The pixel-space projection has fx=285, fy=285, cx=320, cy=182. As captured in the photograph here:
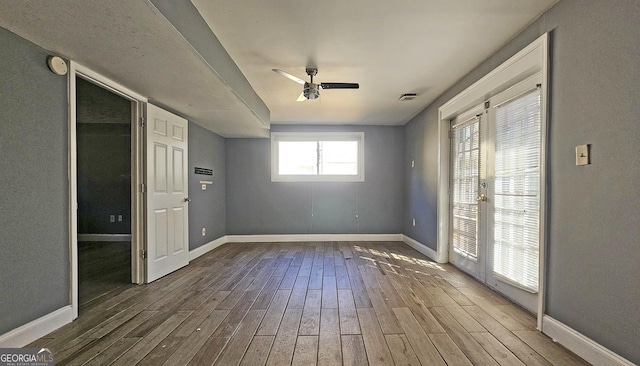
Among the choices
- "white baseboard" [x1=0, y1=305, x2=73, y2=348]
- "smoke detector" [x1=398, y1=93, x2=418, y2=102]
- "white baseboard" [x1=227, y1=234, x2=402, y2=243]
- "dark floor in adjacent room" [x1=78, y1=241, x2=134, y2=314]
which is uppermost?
"smoke detector" [x1=398, y1=93, x2=418, y2=102]

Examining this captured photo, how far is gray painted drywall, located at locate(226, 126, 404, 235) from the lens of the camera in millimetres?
5867

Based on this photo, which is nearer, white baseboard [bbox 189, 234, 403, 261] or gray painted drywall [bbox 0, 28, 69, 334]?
gray painted drywall [bbox 0, 28, 69, 334]

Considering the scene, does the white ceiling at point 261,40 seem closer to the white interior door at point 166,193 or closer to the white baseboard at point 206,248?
the white interior door at point 166,193

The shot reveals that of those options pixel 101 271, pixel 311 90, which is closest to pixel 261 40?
pixel 311 90

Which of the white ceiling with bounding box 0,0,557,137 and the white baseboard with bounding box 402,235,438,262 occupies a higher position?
the white ceiling with bounding box 0,0,557,137

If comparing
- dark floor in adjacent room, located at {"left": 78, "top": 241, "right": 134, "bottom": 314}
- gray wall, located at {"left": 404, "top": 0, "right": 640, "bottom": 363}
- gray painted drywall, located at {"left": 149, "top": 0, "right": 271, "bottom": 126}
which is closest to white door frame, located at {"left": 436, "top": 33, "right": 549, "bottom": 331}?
gray wall, located at {"left": 404, "top": 0, "right": 640, "bottom": 363}

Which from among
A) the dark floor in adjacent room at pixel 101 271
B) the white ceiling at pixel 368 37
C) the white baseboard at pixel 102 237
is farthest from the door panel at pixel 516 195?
the white baseboard at pixel 102 237

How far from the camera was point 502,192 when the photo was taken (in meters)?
2.86

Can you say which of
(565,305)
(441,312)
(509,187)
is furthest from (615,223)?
(441,312)

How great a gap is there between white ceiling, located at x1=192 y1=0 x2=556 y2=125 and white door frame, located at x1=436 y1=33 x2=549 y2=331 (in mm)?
227

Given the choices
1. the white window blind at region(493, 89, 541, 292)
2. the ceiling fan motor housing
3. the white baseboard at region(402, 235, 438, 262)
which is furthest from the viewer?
the white baseboard at region(402, 235, 438, 262)

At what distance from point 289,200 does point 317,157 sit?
106cm

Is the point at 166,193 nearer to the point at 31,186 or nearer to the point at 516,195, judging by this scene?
the point at 31,186

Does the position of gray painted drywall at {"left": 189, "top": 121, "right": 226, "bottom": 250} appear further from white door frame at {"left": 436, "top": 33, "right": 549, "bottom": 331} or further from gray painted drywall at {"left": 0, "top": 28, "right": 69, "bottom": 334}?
white door frame at {"left": 436, "top": 33, "right": 549, "bottom": 331}
